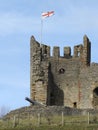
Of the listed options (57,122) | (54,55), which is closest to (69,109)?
(57,122)

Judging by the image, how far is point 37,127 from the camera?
243 feet

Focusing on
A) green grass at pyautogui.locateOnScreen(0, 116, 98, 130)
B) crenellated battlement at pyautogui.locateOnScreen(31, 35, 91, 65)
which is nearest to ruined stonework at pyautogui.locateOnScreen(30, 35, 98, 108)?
crenellated battlement at pyautogui.locateOnScreen(31, 35, 91, 65)

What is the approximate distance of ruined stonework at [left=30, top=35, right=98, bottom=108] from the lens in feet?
299

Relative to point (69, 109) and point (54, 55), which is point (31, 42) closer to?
point (54, 55)

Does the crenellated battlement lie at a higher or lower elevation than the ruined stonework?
higher

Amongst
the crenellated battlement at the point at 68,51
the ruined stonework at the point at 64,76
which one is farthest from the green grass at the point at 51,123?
the crenellated battlement at the point at 68,51

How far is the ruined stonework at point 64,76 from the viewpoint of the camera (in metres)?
91.1

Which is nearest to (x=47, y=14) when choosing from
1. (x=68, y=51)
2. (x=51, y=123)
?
(x=68, y=51)

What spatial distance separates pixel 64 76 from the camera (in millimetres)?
92938

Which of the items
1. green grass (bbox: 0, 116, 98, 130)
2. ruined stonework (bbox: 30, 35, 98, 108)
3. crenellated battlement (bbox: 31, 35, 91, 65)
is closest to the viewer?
green grass (bbox: 0, 116, 98, 130)

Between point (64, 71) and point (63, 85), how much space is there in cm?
189

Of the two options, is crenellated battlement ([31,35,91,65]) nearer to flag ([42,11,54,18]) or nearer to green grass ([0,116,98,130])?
flag ([42,11,54,18])

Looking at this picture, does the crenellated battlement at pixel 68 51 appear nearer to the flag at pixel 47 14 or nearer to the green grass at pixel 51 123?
the flag at pixel 47 14

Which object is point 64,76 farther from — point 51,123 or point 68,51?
point 51,123
